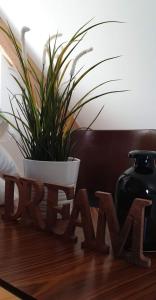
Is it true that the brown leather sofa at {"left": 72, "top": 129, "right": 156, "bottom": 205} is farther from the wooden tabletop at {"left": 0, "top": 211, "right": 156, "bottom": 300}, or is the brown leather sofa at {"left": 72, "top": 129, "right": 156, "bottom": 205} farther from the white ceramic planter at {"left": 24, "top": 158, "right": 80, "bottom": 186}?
the wooden tabletop at {"left": 0, "top": 211, "right": 156, "bottom": 300}

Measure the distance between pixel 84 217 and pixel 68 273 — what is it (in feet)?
0.50

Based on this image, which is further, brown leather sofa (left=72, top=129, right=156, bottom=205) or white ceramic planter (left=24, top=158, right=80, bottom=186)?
brown leather sofa (left=72, top=129, right=156, bottom=205)

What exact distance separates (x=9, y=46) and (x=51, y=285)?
6.15 ft

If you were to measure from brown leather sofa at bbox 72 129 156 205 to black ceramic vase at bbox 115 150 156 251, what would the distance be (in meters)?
0.75

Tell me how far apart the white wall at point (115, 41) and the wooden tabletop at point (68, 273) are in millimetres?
1119

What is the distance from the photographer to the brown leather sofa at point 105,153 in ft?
4.73

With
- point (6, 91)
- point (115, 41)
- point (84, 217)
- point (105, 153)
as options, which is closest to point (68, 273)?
point (84, 217)

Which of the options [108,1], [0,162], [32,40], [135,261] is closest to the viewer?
[135,261]

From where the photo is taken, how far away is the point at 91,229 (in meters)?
0.64

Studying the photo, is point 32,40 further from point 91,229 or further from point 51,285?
point 51,285

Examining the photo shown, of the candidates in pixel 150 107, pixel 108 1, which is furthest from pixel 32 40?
pixel 150 107

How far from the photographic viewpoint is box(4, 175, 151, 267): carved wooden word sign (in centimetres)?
57

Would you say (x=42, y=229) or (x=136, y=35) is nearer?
(x=42, y=229)

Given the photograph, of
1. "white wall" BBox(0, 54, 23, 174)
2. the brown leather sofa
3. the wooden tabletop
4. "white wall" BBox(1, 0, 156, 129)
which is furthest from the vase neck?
"white wall" BBox(0, 54, 23, 174)
